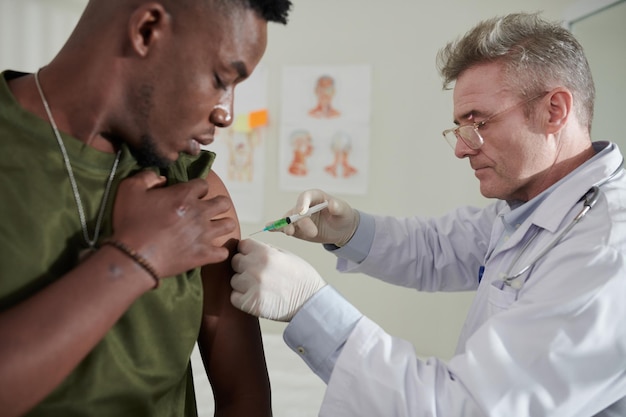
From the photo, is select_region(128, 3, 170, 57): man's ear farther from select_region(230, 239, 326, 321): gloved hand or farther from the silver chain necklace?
select_region(230, 239, 326, 321): gloved hand

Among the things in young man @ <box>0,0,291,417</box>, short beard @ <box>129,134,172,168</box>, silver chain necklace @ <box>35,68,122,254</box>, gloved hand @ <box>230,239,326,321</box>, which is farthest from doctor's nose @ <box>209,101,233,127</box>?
gloved hand @ <box>230,239,326,321</box>

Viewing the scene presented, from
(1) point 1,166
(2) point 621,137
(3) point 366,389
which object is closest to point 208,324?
(3) point 366,389

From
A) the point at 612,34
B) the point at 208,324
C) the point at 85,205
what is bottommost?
the point at 208,324

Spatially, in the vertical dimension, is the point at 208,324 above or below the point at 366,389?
above

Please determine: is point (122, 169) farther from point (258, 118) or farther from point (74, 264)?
point (258, 118)

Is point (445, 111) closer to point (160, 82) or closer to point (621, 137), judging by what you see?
point (621, 137)

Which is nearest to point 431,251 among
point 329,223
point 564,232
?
point 329,223

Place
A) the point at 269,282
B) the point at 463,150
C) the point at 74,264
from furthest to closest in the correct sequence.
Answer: the point at 463,150 < the point at 269,282 < the point at 74,264

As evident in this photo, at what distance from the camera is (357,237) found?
5.78 feet

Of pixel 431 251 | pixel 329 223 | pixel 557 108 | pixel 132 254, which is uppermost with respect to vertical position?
pixel 557 108

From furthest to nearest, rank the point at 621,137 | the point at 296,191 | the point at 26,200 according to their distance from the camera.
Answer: the point at 296,191 → the point at 621,137 → the point at 26,200

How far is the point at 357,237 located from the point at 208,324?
766 mm

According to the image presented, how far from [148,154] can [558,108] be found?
1.00 m

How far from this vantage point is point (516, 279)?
1.25 m
